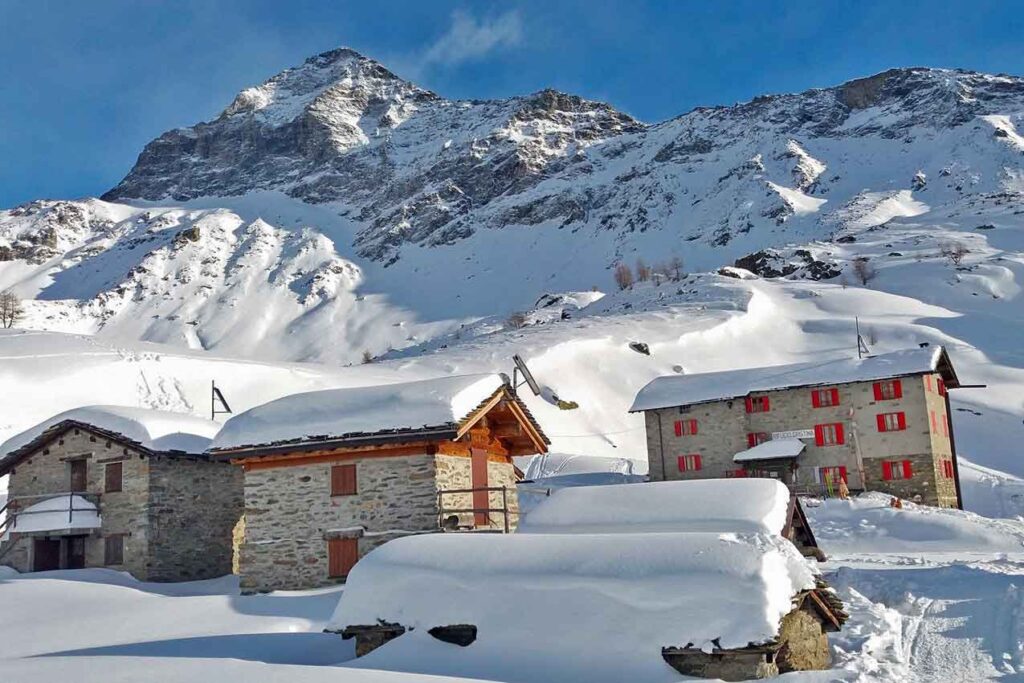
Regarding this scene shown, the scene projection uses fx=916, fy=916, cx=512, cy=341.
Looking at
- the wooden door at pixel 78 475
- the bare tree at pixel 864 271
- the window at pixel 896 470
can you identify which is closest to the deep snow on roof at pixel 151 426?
the wooden door at pixel 78 475

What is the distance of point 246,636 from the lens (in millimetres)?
17547

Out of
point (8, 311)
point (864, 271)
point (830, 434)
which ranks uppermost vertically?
point (8, 311)

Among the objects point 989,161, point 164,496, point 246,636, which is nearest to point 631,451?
point 164,496

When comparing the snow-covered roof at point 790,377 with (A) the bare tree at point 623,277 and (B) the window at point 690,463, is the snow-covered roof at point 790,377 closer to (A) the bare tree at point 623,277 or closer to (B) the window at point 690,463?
(B) the window at point 690,463

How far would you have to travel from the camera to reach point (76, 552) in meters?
28.3

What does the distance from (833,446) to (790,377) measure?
3597 mm

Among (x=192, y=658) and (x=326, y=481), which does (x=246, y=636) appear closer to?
(x=192, y=658)

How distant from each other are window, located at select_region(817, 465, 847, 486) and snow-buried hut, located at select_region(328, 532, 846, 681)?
89.9ft

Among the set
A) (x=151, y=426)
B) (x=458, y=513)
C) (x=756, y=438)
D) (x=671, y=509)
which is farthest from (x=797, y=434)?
(x=671, y=509)

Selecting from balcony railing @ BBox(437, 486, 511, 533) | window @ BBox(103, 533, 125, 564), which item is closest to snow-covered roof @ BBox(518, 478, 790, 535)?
balcony railing @ BBox(437, 486, 511, 533)

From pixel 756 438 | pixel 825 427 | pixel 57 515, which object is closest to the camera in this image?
pixel 57 515

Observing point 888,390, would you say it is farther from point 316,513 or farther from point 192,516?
point 192,516

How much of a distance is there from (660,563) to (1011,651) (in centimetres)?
653

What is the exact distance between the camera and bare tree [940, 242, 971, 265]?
9541 centimetres
